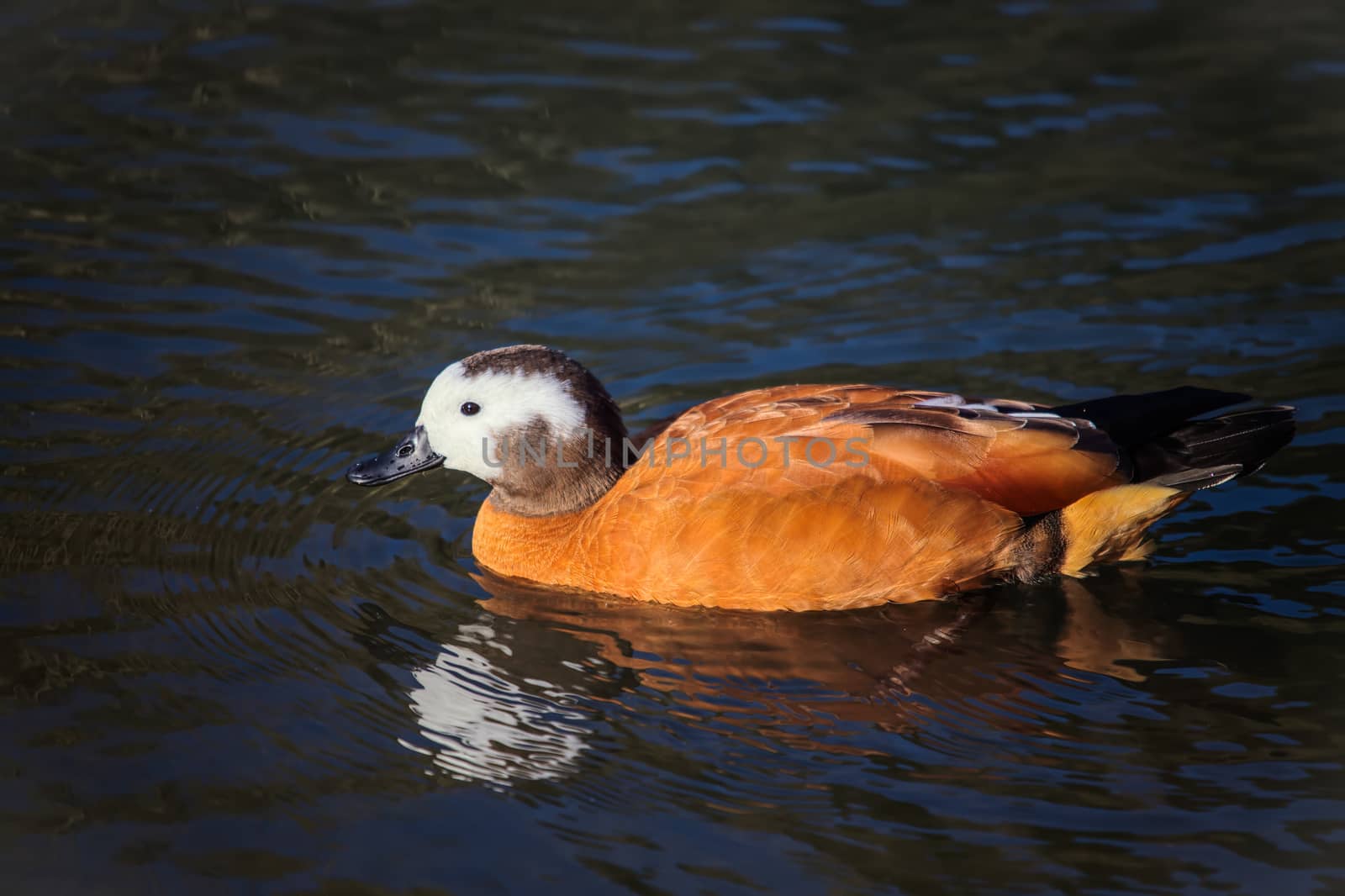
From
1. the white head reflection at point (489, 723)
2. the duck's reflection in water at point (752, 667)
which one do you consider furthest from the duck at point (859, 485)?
the white head reflection at point (489, 723)

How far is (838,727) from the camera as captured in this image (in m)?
5.51

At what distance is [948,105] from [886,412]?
587 centimetres

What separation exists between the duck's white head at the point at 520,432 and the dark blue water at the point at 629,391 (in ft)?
1.55

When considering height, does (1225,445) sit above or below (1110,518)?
above

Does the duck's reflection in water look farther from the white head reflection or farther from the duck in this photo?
the duck

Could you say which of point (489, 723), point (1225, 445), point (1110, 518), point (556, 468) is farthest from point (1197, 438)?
point (489, 723)

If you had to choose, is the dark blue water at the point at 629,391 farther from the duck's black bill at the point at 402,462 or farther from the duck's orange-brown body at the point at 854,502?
the duck's black bill at the point at 402,462

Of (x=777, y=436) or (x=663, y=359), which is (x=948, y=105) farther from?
(x=777, y=436)

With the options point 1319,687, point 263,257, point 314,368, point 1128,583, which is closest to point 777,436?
point 1128,583

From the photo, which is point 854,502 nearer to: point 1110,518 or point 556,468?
point 1110,518

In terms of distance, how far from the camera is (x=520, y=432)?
22.4 feet

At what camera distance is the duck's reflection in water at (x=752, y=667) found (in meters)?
5.50

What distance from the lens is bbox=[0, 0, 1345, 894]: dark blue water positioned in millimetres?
4973

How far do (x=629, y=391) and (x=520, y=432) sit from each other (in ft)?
5.34
